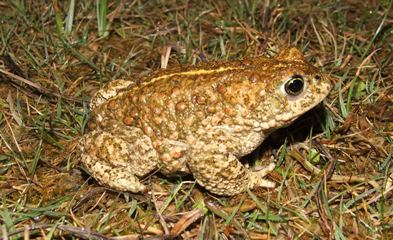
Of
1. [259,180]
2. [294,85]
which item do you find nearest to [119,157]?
[259,180]

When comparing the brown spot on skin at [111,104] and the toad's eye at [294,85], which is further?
the brown spot on skin at [111,104]

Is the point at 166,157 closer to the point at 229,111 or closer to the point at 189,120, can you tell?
the point at 189,120

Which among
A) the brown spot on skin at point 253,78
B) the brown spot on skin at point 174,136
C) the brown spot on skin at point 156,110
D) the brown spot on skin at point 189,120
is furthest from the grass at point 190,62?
the brown spot on skin at point 253,78

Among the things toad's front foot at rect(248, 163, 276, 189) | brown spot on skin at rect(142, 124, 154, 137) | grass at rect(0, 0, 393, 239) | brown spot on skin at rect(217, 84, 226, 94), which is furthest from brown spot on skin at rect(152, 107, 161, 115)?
toad's front foot at rect(248, 163, 276, 189)

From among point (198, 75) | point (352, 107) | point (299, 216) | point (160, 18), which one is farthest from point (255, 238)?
point (160, 18)

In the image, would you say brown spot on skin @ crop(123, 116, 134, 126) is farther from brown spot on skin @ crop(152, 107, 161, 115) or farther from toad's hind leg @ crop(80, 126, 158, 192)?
brown spot on skin @ crop(152, 107, 161, 115)

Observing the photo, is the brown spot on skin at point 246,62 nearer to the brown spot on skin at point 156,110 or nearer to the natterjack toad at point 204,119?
the natterjack toad at point 204,119

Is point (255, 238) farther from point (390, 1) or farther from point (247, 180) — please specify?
point (390, 1)
